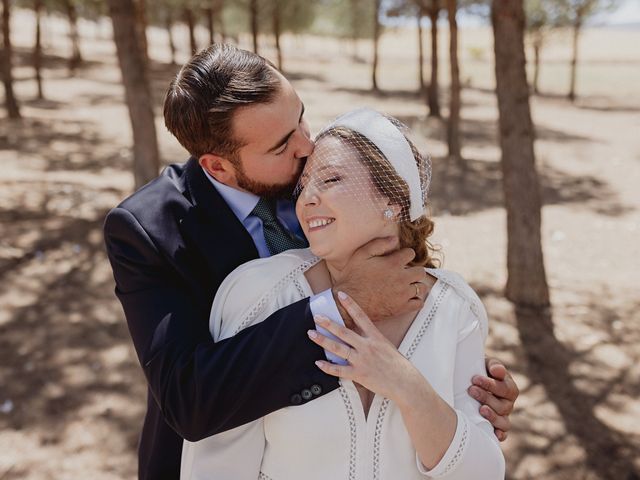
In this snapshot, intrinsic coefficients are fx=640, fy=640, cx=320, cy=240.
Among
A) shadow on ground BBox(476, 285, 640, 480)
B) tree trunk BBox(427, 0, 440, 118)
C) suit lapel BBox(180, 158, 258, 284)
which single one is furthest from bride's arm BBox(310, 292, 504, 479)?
tree trunk BBox(427, 0, 440, 118)

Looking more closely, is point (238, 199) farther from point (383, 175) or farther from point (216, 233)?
point (383, 175)

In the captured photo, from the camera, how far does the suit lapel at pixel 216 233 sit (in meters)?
2.10

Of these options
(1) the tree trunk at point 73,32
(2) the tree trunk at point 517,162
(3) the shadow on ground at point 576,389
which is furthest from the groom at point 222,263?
(1) the tree trunk at point 73,32

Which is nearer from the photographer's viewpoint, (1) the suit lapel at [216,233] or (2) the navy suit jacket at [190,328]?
(2) the navy suit jacket at [190,328]

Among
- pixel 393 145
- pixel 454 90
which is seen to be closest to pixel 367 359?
pixel 393 145

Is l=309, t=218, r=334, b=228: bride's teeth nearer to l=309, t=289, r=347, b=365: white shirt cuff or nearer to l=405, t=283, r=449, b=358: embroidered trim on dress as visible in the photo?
l=309, t=289, r=347, b=365: white shirt cuff

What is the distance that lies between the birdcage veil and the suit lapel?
0.91 feet

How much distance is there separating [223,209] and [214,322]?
1.37 feet

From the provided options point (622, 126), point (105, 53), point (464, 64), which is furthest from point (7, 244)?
point (464, 64)

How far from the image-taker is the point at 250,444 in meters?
1.89

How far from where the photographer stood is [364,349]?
1.73 metres

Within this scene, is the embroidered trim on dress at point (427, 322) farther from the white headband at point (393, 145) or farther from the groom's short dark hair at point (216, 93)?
the groom's short dark hair at point (216, 93)

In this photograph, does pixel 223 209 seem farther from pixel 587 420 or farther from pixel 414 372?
pixel 587 420

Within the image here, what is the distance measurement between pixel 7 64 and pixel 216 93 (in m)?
15.9
